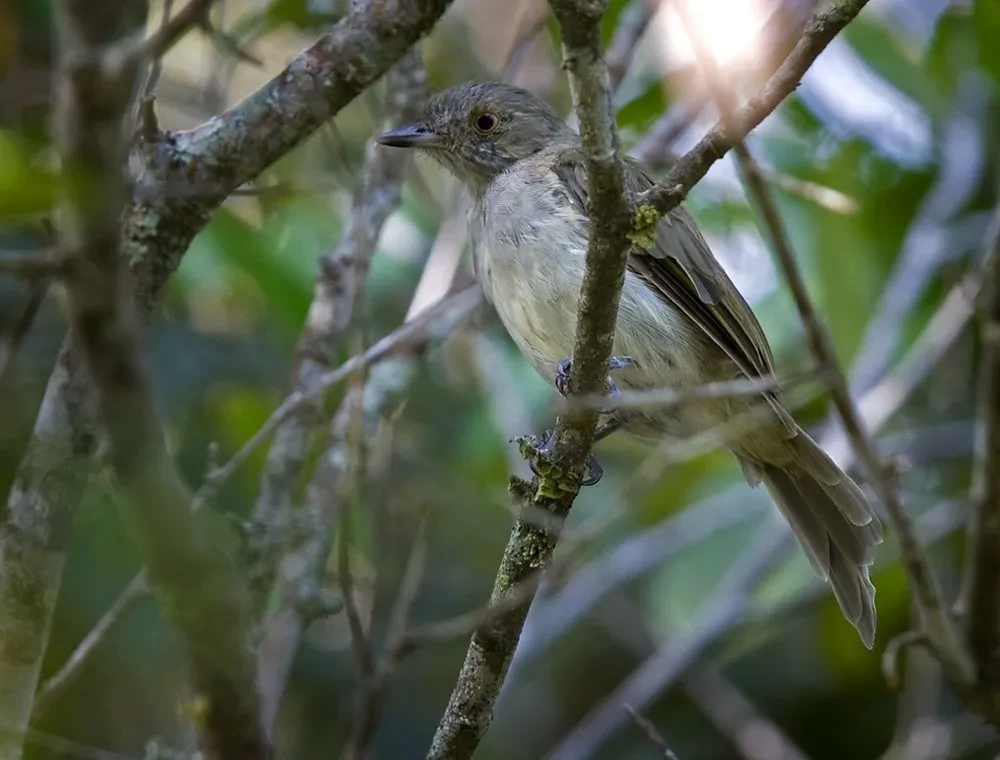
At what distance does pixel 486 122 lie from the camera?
4570 mm

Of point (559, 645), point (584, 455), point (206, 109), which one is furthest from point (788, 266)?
point (559, 645)

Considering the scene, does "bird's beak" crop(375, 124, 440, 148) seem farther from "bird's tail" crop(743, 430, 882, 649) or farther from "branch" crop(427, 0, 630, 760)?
"branch" crop(427, 0, 630, 760)

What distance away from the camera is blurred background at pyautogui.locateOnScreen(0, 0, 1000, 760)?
14.7ft

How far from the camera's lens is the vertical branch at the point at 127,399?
1410 mm

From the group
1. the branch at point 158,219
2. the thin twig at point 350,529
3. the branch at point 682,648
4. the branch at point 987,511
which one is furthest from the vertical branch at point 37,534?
the branch at point 987,511

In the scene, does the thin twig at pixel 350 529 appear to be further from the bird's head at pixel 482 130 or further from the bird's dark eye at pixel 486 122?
the bird's dark eye at pixel 486 122

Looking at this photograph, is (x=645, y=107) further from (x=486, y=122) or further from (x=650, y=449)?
(x=650, y=449)

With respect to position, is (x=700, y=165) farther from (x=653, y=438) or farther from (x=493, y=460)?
(x=493, y=460)

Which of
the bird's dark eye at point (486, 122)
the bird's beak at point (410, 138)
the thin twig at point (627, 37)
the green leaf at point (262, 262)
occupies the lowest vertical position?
the green leaf at point (262, 262)

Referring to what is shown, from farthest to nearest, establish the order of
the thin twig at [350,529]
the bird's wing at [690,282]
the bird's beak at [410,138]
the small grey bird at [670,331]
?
the bird's beak at [410,138]
the bird's wing at [690,282]
the small grey bird at [670,331]
the thin twig at [350,529]

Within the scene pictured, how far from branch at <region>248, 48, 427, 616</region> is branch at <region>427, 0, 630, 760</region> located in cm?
95

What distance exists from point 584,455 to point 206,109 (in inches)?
103

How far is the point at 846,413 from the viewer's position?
134 inches

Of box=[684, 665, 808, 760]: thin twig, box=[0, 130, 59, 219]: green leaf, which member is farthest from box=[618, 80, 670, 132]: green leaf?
box=[0, 130, 59, 219]: green leaf
